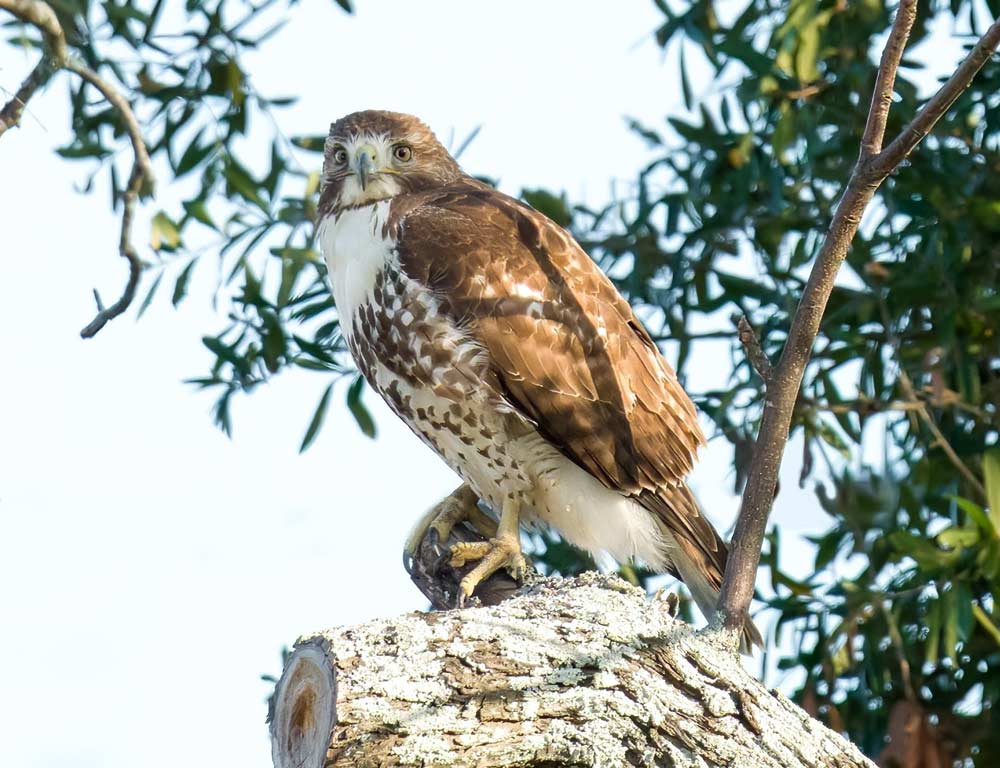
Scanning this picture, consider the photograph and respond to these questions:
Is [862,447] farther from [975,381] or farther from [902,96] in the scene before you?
[902,96]

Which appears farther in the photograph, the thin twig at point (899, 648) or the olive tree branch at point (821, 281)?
the thin twig at point (899, 648)

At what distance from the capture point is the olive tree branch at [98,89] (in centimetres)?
275

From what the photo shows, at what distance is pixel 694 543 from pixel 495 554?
508 mm

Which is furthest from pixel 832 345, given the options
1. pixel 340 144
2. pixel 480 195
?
pixel 340 144

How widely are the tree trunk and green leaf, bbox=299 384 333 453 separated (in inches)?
78.6

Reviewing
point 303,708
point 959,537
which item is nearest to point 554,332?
point 959,537

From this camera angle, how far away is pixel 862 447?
15.0 ft

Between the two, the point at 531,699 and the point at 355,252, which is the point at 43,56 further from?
the point at 531,699

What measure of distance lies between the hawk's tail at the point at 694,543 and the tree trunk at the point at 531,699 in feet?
3.72

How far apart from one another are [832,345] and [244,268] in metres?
1.71

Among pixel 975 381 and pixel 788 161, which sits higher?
pixel 788 161

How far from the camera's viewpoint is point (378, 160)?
13.6 feet

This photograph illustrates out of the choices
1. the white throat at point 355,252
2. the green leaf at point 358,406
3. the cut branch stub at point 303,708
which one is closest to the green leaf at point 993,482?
the white throat at point 355,252

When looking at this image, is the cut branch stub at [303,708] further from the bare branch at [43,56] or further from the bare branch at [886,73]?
the bare branch at [886,73]
